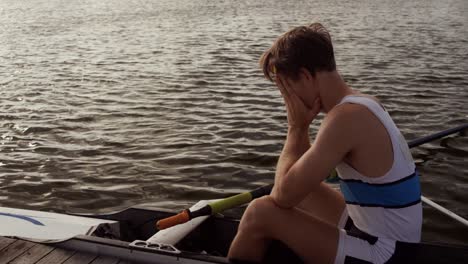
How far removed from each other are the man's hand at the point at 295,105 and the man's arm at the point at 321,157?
0.87 feet

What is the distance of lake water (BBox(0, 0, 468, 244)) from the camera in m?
9.05

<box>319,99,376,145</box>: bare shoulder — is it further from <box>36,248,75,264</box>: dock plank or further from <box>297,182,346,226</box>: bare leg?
<box>36,248,75,264</box>: dock plank

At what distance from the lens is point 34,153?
417 inches

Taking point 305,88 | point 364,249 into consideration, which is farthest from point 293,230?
point 305,88

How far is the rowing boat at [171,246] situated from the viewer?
4.38m

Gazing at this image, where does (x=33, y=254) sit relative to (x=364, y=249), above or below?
below

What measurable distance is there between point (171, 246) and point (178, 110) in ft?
29.1

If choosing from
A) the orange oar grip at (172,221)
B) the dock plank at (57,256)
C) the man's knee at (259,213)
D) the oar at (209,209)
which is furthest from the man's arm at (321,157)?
the dock plank at (57,256)

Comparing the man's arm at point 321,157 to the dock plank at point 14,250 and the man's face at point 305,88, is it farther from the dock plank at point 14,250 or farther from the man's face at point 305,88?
the dock plank at point 14,250

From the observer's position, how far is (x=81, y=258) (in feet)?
15.9

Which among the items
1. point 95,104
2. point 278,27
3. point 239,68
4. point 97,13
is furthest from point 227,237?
point 97,13

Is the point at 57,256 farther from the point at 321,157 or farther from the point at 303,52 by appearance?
the point at 303,52

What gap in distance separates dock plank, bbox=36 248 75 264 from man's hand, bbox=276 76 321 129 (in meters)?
2.46

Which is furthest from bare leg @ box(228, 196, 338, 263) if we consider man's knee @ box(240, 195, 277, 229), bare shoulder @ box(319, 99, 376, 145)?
bare shoulder @ box(319, 99, 376, 145)
